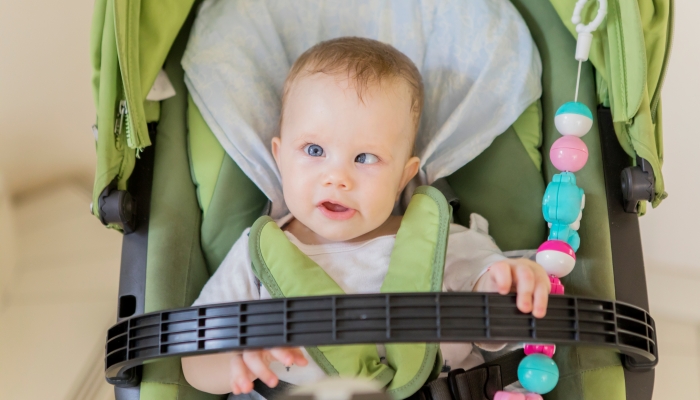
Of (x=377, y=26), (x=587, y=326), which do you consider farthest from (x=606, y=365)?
(x=377, y=26)

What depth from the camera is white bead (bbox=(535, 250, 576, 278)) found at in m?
1.03

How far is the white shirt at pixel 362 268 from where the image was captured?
3.52 ft

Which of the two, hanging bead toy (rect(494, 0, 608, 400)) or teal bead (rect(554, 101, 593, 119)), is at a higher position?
teal bead (rect(554, 101, 593, 119))

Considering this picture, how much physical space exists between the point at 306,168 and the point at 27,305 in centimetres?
82

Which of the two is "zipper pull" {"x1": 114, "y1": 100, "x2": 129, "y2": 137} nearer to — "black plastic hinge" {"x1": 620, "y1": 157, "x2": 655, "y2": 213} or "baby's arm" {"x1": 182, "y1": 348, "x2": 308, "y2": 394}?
"baby's arm" {"x1": 182, "y1": 348, "x2": 308, "y2": 394}

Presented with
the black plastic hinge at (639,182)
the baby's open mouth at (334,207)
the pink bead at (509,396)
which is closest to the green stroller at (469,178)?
the black plastic hinge at (639,182)

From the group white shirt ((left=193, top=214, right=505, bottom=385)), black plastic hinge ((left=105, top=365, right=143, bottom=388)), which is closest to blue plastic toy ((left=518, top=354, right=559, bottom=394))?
white shirt ((left=193, top=214, right=505, bottom=385))

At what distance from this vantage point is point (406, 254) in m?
1.04

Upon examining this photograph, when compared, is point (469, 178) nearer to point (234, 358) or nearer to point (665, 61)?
point (665, 61)

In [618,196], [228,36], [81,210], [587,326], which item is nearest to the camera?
[587,326]

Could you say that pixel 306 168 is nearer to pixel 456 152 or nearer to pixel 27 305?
pixel 456 152

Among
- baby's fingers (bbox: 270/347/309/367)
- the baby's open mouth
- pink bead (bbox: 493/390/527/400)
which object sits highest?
the baby's open mouth

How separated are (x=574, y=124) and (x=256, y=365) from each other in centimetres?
62

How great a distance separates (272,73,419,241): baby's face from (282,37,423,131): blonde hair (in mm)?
16
